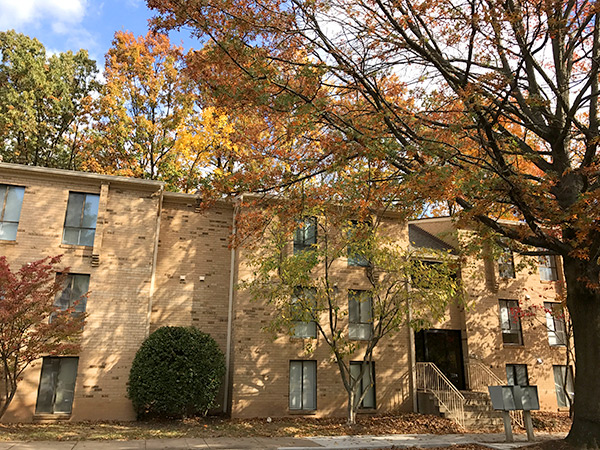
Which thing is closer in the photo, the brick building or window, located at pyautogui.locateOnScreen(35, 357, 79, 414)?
window, located at pyautogui.locateOnScreen(35, 357, 79, 414)

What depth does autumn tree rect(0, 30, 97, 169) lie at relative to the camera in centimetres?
2295

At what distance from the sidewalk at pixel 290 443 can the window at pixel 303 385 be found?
3.49m

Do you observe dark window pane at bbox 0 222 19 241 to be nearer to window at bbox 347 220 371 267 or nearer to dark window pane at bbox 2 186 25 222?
dark window pane at bbox 2 186 25 222

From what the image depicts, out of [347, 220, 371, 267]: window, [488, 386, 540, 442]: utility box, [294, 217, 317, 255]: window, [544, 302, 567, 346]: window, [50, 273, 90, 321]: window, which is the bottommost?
[488, 386, 540, 442]: utility box

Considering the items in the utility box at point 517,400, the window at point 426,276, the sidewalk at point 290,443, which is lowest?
the sidewalk at point 290,443

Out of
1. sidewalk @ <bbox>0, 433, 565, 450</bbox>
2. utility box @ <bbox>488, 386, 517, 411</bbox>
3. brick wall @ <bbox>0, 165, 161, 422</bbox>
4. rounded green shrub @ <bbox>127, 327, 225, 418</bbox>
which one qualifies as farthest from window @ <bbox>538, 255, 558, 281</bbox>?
brick wall @ <bbox>0, 165, 161, 422</bbox>

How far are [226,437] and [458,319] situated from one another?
1113 cm

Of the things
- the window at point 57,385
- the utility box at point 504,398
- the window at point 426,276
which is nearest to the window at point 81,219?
the window at point 57,385

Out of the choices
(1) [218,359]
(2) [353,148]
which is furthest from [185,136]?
(2) [353,148]

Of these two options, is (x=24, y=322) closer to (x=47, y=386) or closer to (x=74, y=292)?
(x=74, y=292)

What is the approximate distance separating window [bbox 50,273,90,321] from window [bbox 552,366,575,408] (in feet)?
60.8

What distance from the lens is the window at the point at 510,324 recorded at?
63.8ft

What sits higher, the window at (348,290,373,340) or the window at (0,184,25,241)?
the window at (0,184,25,241)

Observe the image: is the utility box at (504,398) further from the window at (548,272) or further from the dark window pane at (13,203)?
the dark window pane at (13,203)
